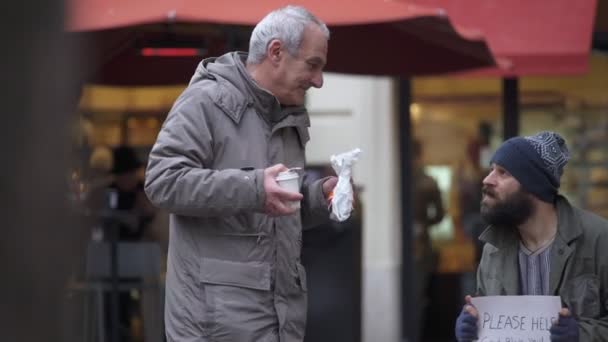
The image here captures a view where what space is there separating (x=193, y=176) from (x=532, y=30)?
191 inches

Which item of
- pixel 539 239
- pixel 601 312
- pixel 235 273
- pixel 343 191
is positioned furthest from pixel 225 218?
pixel 601 312


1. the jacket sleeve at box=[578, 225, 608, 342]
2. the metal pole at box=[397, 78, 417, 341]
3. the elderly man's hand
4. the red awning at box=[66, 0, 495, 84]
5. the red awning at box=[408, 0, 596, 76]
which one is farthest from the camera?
the metal pole at box=[397, 78, 417, 341]

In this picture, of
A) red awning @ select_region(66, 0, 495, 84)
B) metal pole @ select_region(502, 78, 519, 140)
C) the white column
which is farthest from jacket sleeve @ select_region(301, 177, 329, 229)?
the white column

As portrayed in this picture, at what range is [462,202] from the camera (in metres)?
9.09

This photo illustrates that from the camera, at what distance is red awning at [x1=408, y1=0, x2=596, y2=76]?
23.7ft

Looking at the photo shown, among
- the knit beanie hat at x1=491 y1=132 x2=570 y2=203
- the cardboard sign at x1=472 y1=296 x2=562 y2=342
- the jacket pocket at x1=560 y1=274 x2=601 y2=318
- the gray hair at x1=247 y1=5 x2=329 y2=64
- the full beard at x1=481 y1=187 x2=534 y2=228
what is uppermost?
the gray hair at x1=247 y1=5 x2=329 y2=64

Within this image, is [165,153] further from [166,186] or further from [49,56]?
[49,56]

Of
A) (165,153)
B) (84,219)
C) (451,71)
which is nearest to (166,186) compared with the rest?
(165,153)

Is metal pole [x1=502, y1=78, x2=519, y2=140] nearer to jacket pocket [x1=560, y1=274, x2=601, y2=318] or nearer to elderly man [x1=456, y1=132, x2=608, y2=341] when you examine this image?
elderly man [x1=456, y1=132, x2=608, y2=341]

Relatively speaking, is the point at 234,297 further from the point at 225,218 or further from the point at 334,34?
the point at 334,34

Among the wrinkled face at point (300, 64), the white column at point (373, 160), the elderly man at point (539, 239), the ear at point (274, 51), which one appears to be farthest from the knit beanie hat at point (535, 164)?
the white column at point (373, 160)

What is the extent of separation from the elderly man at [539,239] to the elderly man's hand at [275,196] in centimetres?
75

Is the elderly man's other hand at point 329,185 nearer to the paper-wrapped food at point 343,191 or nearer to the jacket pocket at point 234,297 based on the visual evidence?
the paper-wrapped food at point 343,191

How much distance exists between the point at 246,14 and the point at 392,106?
4157 mm
